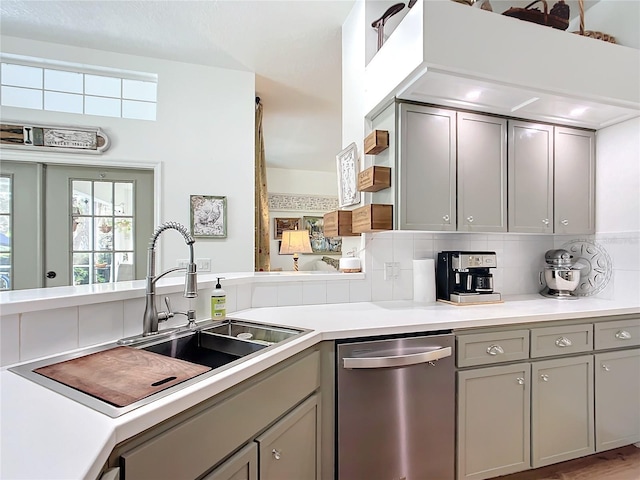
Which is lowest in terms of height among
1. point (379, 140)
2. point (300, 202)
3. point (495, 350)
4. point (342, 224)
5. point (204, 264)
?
point (495, 350)

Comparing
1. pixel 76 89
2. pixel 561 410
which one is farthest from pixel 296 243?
pixel 561 410

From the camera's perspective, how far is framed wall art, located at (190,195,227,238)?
10.3 feet

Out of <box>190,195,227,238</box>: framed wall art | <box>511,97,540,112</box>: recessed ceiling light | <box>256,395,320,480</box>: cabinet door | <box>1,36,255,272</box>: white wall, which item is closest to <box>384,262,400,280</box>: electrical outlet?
<box>256,395,320,480</box>: cabinet door

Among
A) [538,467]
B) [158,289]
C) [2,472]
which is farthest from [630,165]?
[2,472]

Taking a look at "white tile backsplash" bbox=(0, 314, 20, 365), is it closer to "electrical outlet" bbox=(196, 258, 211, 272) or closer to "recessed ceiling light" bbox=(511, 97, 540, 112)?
"electrical outlet" bbox=(196, 258, 211, 272)

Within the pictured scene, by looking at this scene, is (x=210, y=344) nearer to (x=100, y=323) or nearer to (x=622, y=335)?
(x=100, y=323)

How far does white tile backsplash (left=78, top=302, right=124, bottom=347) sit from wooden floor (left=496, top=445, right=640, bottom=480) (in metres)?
2.05

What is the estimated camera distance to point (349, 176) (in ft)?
8.04

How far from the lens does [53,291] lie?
1270mm

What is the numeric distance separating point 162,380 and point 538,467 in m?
2.02

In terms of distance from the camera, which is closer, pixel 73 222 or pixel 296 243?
pixel 73 222

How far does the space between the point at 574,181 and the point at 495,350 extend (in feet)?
4.79

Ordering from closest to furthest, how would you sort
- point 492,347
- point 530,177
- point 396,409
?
point 396,409 < point 492,347 < point 530,177

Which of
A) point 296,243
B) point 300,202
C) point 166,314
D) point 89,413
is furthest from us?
point 300,202
